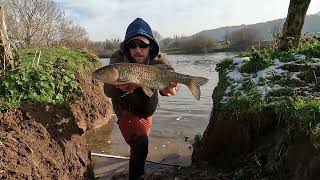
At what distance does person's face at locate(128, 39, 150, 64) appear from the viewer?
6.47 metres

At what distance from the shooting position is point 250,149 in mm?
6602

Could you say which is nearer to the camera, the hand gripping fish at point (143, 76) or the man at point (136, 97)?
the hand gripping fish at point (143, 76)

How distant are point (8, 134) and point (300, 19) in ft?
22.5

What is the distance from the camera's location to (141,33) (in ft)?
20.9

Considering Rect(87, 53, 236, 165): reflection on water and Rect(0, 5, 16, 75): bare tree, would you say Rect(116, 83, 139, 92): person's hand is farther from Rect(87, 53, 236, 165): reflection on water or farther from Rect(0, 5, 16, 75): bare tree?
Rect(0, 5, 16, 75): bare tree

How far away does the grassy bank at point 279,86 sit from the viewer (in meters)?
5.66

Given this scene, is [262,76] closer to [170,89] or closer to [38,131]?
[170,89]

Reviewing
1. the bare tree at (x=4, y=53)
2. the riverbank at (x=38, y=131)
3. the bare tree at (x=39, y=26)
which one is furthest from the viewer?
the bare tree at (x=39, y=26)

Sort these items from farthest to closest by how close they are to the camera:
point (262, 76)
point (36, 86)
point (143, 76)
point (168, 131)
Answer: point (168, 131) → point (36, 86) → point (262, 76) → point (143, 76)

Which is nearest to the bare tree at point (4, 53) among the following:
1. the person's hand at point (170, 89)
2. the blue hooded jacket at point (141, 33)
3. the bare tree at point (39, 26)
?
the blue hooded jacket at point (141, 33)

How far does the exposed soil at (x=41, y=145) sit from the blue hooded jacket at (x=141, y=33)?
1680 millimetres

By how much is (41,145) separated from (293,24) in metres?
6.33

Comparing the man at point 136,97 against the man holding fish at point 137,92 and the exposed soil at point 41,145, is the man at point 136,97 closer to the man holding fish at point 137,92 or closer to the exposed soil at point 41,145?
the man holding fish at point 137,92

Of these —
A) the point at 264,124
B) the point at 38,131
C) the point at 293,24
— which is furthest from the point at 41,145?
the point at 293,24
